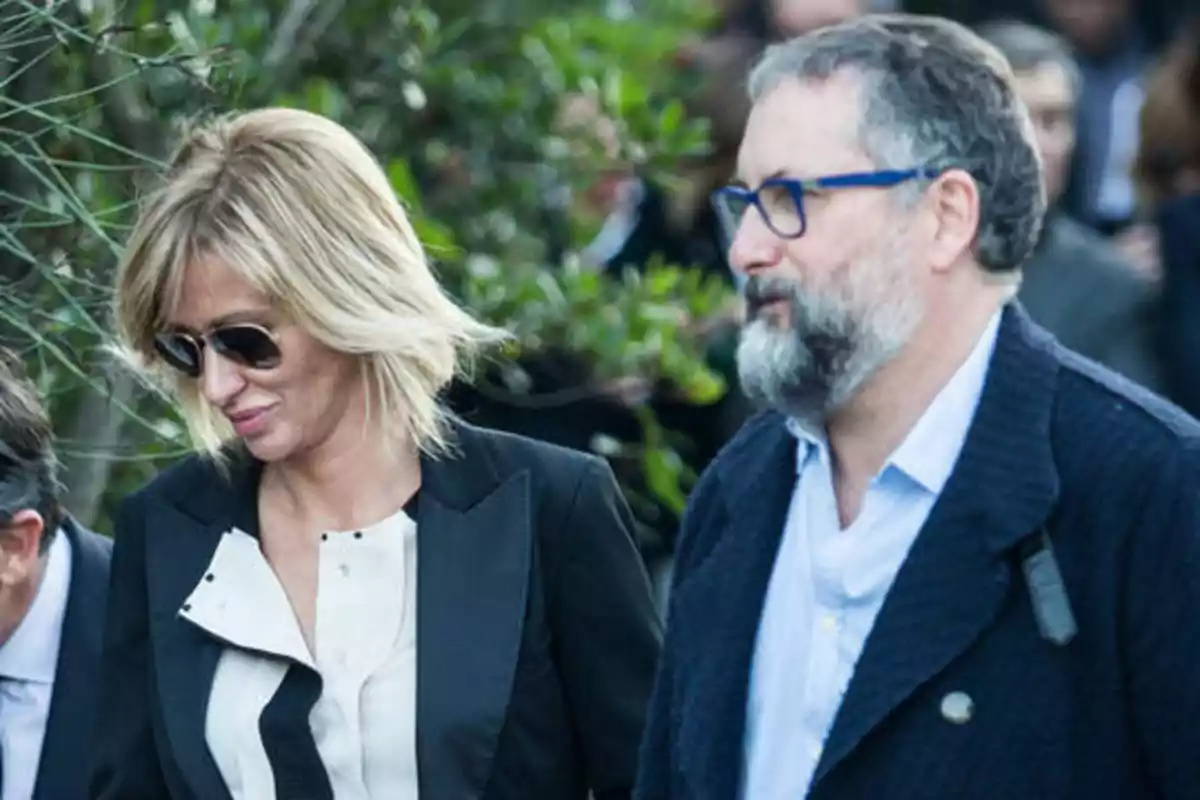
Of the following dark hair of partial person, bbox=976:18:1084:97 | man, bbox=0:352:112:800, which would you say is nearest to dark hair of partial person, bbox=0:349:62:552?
man, bbox=0:352:112:800

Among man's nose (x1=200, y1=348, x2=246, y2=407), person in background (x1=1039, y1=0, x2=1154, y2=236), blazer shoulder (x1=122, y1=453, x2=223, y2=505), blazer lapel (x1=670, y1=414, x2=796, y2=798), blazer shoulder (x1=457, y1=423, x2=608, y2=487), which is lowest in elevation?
person in background (x1=1039, y1=0, x2=1154, y2=236)

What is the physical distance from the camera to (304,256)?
358 centimetres

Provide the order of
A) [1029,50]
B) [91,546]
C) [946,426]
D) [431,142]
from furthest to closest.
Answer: [1029,50] < [431,142] < [91,546] < [946,426]

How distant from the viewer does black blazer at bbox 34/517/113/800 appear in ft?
12.4

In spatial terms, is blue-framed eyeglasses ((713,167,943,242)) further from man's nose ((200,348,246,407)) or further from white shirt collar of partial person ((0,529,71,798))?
white shirt collar of partial person ((0,529,71,798))

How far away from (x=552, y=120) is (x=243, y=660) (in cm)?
242

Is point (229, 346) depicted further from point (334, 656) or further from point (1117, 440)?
point (1117, 440)

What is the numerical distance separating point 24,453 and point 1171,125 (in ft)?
9.77

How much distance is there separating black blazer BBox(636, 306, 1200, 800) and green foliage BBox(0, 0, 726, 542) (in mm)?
1403

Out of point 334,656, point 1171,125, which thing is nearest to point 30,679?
point 334,656

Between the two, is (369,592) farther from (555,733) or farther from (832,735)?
(832,735)

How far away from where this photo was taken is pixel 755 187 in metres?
3.19

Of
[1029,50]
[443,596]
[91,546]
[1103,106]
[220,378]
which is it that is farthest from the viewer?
[1103,106]

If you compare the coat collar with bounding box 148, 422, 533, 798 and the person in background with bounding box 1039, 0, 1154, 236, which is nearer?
the coat collar with bounding box 148, 422, 533, 798
